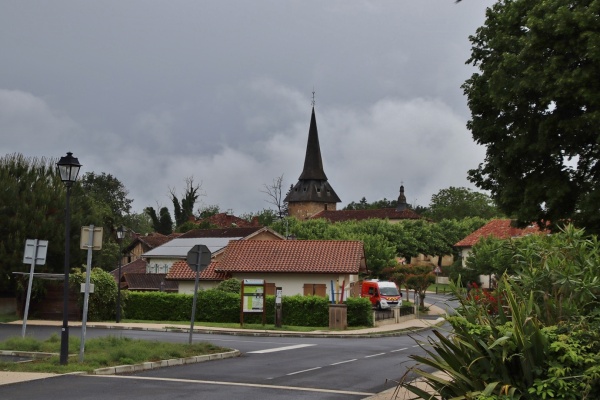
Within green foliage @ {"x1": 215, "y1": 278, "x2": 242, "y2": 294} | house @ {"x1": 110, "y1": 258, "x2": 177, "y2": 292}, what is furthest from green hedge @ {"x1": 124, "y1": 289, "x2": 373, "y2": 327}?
house @ {"x1": 110, "y1": 258, "x2": 177, "y2": 292}

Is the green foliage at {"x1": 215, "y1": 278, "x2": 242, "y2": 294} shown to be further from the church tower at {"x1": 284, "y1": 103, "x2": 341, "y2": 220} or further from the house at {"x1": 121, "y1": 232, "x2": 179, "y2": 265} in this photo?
the church tower at {"x1": 284, "y1": 103, "x2": 341, "y2": 220}

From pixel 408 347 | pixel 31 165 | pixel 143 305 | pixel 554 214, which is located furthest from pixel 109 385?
pixel 31 165

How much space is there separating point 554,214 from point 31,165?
120ft

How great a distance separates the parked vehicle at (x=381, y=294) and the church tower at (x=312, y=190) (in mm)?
74974

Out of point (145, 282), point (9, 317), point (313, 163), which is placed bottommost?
point (9, 317)

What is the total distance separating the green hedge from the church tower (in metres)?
85.7

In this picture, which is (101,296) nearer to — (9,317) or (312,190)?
(9,317)

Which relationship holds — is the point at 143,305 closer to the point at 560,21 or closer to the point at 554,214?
the point at 554,214

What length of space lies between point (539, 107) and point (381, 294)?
33.8m

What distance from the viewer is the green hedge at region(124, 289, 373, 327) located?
38.6 meters

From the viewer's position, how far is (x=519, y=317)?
7.55 meters

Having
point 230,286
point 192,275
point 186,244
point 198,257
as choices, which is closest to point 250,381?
point 198,257

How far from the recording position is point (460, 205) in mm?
135000

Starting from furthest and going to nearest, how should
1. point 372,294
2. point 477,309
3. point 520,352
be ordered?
point 372,294 → point 477,309 → point 520,352
